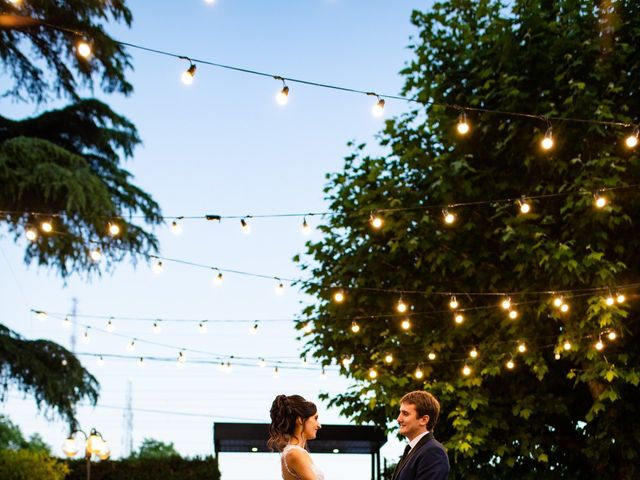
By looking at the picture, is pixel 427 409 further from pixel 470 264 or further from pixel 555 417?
pixel 555 417

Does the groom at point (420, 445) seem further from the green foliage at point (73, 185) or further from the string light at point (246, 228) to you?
the green foliage at point (73, 185)

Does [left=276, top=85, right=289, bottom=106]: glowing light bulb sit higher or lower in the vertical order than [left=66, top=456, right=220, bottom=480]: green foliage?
higher

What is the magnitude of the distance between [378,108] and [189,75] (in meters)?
1.53

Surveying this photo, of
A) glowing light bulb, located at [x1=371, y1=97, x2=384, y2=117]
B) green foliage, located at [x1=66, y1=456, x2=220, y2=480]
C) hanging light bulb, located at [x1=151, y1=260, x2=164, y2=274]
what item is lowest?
green foliage, located at [x1=66, y1=456, x2=220, y2=480]

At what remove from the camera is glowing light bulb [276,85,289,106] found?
6.11 m

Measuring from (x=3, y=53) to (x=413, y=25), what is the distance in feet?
21.9

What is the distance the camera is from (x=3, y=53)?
13.1 meters

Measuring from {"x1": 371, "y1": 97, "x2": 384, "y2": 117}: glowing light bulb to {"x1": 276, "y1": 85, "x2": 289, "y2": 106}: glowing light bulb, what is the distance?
717mm

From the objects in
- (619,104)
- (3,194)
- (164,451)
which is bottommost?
(164,451)

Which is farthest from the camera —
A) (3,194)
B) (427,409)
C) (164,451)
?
(164,451)

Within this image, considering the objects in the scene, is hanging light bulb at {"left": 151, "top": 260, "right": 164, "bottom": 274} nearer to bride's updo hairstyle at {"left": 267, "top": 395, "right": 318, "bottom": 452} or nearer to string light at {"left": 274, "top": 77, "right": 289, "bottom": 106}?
string light at {"left": 274, "top": 77, "right": 289, "bottom": 106}

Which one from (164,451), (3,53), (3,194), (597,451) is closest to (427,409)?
(597,451)

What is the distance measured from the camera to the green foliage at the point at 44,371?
12.1 metres

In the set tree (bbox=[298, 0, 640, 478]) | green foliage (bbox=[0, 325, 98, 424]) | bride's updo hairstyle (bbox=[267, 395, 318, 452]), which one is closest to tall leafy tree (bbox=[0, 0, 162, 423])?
green foliage (bbox=[0, 325, 98, 424])
